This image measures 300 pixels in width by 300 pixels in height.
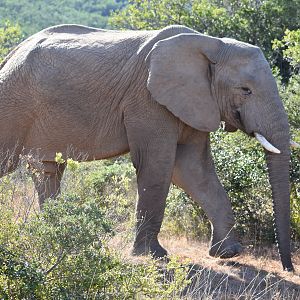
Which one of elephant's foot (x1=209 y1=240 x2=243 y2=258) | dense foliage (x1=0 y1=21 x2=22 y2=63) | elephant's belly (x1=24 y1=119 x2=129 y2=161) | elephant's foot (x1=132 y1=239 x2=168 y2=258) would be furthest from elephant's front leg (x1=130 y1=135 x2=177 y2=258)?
dense foliage (x1=0 y1=21 x2=22 y2=63)

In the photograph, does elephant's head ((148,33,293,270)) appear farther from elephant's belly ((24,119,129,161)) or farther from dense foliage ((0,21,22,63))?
dense foliage ((0,21,22,63))

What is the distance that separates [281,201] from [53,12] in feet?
175

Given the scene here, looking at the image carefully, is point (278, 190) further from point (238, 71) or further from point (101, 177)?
point (101, 177)

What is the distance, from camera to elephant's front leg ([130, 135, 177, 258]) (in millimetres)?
9789

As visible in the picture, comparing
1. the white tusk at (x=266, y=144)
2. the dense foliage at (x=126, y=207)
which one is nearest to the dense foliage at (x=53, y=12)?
the dense foliage at (x=126, y=207)

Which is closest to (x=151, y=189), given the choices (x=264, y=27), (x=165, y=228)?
(x=165, y=228)

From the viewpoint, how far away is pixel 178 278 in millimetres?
6289

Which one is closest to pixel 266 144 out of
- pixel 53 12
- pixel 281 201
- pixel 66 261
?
pixel 281 201

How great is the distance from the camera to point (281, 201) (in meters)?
9.35

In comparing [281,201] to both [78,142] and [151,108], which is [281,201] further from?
[78,142]

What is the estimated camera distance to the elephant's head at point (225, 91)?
374 inches

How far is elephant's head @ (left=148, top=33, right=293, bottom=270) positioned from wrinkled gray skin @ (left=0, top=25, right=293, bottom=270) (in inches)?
0.4

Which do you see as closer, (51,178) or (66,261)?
(66,261)

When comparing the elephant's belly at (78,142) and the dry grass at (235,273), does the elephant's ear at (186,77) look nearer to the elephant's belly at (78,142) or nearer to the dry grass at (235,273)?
the elephant's belly at (78,142)
